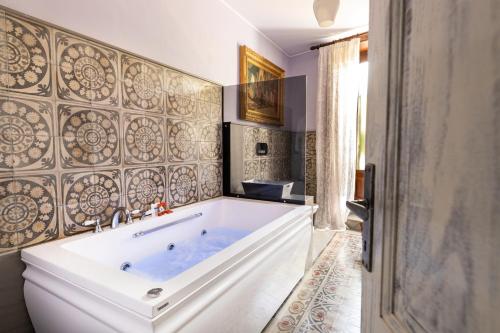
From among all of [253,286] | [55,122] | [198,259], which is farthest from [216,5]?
[253,286]

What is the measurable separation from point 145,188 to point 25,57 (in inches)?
41.5

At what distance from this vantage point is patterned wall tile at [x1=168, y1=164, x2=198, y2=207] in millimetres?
2195

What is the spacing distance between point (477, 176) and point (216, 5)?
2.90 meters

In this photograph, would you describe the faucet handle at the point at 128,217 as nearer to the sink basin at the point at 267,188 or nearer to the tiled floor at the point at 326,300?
the tiled floor at the point at 326,300

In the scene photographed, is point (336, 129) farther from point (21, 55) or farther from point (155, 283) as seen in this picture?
point (21, 55)

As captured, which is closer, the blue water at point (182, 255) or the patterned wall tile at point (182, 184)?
the blue water at point (182, 255)

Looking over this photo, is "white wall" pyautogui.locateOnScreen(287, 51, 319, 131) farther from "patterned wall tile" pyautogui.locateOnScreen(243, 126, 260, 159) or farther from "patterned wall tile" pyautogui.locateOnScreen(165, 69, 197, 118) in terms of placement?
"patterned wall tile" pyautogui.locateOnScreen(165, 69, 197, 118)

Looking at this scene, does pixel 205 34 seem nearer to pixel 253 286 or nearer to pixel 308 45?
pixel 308 45

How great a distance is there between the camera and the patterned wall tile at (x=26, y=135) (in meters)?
1.25

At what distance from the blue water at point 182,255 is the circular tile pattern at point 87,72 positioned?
116cm

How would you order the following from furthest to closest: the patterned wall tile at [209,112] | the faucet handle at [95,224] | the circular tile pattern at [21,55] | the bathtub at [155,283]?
the patterned wall tile at [209,112]
the faucet handle at [95,224]
the circular tile pattern at [21,55]
the bathtub at [155,283]

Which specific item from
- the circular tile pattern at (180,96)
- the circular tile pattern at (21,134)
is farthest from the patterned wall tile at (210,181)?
the circular tile pattern at (21,134)

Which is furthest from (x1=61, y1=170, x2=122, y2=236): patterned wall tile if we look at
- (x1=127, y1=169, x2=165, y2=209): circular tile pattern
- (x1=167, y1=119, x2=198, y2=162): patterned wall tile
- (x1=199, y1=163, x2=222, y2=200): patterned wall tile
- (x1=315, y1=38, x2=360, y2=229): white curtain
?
(x1=315, y1=38, x2=360, y2=229): white curtain

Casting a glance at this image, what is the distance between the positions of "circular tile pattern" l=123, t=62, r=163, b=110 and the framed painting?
43.6 inches
